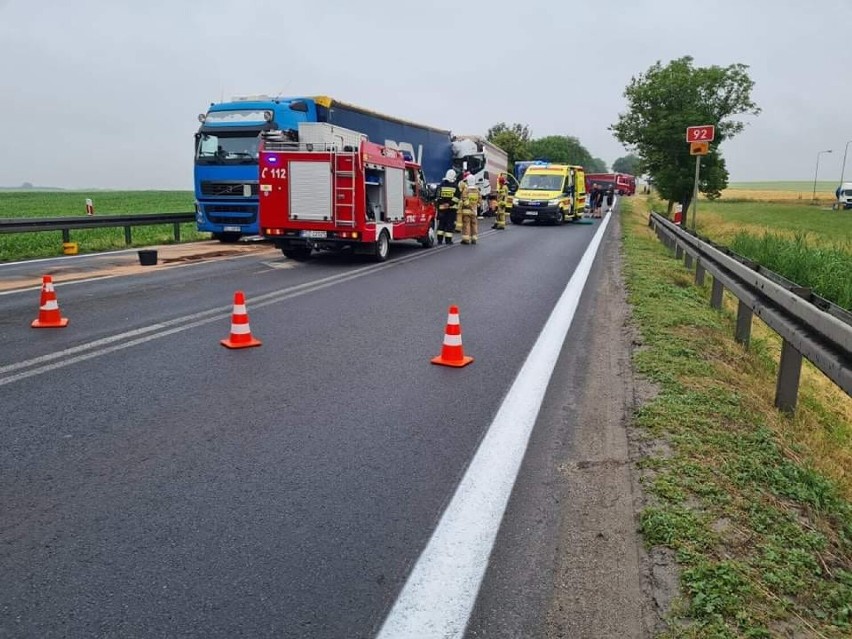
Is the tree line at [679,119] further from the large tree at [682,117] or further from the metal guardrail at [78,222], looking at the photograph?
the metal guardrail at [78,222]

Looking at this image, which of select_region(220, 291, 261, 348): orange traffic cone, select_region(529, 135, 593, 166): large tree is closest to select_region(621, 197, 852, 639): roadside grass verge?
select_region(220, 291, 261, 348): orange traffic cone

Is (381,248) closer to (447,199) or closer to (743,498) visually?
(447,199)

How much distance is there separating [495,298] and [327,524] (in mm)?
7273

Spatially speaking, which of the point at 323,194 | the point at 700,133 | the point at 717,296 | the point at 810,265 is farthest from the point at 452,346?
the point at 700,133

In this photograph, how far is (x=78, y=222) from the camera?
16.2 meters

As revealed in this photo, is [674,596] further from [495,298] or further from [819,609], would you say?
[495,298]

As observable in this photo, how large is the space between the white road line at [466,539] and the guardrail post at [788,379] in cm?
174

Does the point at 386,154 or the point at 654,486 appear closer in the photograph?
the point at 654,486

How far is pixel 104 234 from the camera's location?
70.0ft

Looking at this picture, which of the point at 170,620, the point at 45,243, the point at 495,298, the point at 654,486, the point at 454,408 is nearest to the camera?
the point at 170,620

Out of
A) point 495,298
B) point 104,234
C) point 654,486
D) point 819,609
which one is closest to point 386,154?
point 495,298

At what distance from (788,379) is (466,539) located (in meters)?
3.19

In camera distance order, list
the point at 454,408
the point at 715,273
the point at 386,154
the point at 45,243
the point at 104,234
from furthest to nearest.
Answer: the point at 104,234 < the point at 45,243 < the point at 386,154 < the point at 715,273 < the point at 454,408

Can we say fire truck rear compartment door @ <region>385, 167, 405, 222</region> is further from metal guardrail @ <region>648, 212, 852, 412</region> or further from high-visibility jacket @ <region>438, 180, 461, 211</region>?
metal guardrail @ <region>648, 212, 852, 412</region>
